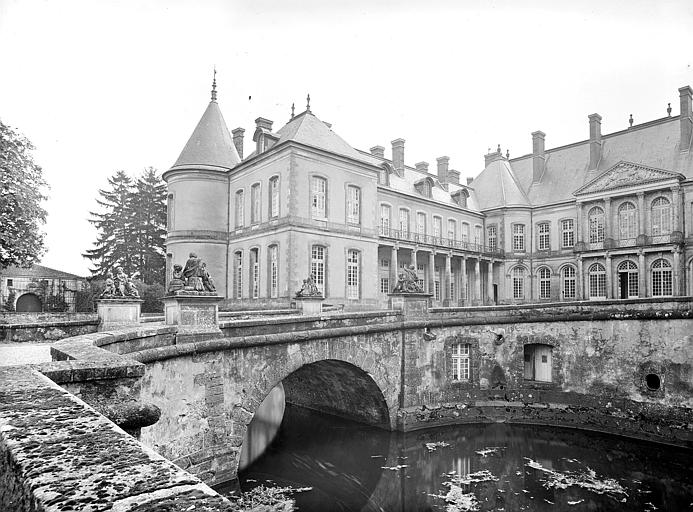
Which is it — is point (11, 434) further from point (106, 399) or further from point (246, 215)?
point (246, 215)

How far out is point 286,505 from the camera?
1005 cm

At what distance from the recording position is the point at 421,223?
101ft

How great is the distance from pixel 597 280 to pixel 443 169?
13.2 meters

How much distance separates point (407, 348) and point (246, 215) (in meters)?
11.8

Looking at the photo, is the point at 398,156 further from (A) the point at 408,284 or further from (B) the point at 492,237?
(A) the point at 408,284

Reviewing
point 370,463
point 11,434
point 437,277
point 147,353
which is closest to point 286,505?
point 370,463

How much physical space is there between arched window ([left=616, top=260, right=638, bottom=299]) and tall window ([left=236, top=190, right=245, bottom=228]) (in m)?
23.1

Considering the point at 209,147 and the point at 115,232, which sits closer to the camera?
the point at 209,147

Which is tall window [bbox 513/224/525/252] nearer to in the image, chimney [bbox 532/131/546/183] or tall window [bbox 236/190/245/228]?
chimney [bbox 532/131/546/183]

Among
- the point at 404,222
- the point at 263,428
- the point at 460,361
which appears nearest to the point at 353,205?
the point at 404,222

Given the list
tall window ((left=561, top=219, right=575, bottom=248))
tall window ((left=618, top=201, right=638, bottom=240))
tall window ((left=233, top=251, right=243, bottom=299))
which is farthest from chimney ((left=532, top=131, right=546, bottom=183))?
tall window ((left=233, top=251, right=243, bottom=299))

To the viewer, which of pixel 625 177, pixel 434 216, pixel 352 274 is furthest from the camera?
pixel 434 216

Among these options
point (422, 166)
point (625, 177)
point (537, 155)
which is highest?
point (537, 155)

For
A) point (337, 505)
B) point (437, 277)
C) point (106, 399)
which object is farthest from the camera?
point (437, 277)
